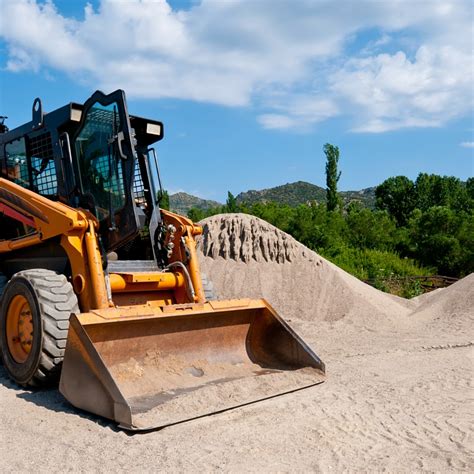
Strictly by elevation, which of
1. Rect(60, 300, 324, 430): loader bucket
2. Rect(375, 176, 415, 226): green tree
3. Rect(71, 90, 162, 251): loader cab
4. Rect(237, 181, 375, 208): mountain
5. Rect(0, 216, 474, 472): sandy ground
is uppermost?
Rect(237, 181, 375, 208): mountain

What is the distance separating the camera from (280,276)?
1249 cm

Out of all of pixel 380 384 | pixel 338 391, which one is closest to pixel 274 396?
pixel 338 391

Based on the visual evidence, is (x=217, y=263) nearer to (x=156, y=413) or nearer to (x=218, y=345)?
(x=218, y=345)

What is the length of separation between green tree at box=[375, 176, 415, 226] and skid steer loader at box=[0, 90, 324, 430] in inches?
1712

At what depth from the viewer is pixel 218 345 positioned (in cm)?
576

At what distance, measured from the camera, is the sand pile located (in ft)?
38.0

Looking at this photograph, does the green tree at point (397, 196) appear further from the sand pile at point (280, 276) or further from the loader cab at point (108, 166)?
the loader cab at point (108, 166)

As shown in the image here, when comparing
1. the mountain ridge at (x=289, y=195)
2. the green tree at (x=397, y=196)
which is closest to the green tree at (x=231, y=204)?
the green tree at (x=397, y=196)

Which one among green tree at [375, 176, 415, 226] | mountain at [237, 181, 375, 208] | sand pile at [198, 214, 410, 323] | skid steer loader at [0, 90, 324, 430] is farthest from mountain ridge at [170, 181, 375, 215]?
skid steer loader at [0, 90, 324, 430]

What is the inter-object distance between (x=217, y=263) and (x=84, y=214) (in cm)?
747

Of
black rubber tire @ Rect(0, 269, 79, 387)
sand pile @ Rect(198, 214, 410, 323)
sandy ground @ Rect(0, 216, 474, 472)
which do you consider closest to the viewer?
sandy ground @ Rect(0, 216, 474, 472)

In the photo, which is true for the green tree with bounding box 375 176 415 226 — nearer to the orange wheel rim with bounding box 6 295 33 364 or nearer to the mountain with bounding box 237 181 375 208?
the mountain with bounding box 237 181 375 208

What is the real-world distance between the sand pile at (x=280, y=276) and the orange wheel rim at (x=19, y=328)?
6827 mm

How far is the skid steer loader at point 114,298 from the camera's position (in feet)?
15.3
